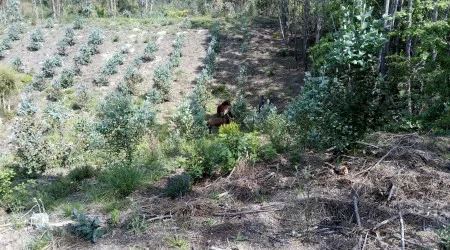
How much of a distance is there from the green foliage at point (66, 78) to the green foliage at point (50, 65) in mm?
733

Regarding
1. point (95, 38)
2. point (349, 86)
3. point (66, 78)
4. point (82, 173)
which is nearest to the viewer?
point (349, 86)

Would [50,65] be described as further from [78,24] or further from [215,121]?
[215,121]

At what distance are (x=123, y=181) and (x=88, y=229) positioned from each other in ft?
3.82

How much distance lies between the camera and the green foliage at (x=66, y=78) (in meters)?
12.4

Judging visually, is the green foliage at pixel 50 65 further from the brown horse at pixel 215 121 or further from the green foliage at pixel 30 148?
the brown horse at pixel 215 121

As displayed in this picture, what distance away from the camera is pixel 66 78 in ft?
40.6

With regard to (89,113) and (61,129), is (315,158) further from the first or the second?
(89,113)

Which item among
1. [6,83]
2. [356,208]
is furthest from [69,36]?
[356,208]

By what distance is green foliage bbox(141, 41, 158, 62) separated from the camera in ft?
47.4

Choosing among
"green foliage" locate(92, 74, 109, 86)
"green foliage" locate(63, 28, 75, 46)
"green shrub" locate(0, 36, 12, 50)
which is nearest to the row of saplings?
"green foliage" locate(92, 74, 109, 86)

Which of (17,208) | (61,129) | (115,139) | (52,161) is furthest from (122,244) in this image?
(61,129)

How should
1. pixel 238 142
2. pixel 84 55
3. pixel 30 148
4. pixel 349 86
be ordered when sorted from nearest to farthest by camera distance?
1. pixel 349 86
2. pixel 238 142
3. pixel 30 148
4. pixel 84 55

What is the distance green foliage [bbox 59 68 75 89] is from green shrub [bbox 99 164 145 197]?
8965 mm

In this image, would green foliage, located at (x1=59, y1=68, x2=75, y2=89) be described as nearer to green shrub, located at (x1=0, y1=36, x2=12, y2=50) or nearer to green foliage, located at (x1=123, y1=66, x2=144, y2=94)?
green foliage, located at (x1=123, y1=66, x2=144, y2=94)
